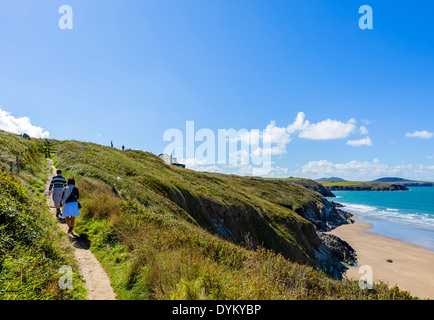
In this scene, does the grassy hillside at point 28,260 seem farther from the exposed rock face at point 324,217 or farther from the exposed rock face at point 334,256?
the exposed rock face at point 324,217

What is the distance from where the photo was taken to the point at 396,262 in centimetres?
4031

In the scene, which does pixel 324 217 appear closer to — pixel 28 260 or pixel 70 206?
pixel 70 206

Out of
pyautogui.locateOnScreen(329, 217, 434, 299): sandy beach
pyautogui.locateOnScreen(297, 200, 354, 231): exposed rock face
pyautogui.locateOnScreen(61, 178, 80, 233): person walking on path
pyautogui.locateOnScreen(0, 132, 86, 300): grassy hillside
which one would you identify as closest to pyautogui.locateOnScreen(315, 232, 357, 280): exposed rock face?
pyautogui.locateOnScreen(329, 217, 434, 299): sandy beach

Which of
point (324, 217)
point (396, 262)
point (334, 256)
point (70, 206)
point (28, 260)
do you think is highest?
point (70, 206)

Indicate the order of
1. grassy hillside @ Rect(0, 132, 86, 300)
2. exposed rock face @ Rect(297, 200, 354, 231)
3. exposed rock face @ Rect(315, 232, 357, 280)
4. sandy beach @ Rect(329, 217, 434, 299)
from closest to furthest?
grassy hillside @ Rect(0, 132, 86, 300)
sandy beach @ Rect(329, 217, 434, 299)
exposed rock face @ Rect(315, 232, 357, 280)
exposed rock face @ Rect(297, 200, 354, 231)

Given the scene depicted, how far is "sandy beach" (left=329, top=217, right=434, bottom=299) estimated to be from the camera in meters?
31.3

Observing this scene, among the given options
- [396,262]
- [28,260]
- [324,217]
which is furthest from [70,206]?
[324,217]

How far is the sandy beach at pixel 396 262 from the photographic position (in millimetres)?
31320

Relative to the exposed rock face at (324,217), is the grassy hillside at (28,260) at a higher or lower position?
higher

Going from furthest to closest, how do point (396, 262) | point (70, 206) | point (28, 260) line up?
point (396, 262) < point (70, 206) < point (28, 260)

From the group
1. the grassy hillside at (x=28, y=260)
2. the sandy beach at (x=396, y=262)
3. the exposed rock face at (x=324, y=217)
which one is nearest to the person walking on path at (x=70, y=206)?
the grassy hillside at (x=28, y=260)

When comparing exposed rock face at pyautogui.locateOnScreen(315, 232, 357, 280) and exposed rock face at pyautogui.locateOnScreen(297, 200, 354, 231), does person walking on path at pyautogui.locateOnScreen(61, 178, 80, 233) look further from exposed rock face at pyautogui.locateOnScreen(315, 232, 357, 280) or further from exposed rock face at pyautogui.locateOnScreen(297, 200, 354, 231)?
exposed rock face at pyautogui.locateOnScreen(297, 200, 354, 231)

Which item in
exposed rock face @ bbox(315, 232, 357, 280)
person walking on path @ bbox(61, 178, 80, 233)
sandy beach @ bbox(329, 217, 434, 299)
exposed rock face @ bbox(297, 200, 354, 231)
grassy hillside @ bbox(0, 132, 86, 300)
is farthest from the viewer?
exposed rock face @ bbox(297, 200, 354, 231)
